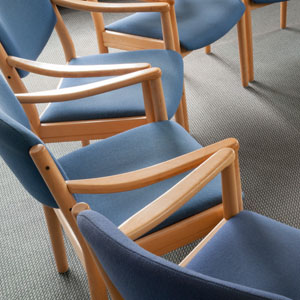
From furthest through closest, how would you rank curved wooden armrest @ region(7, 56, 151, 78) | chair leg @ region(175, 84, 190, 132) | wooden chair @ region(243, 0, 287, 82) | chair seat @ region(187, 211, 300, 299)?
wooden chair @ region(243, 0, 287, 82), chair leg @ region(175, 84, 190, 132), curved wooden armrest @ region(7, 56, 151, 78), chair seat @ region(187, 211, 300, 299)

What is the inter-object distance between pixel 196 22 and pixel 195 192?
3.83 ft

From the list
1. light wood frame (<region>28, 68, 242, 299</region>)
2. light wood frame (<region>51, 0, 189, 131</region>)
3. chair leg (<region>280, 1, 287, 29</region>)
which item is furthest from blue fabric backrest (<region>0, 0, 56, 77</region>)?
chair leg (<region>280, 1, 287, 29</region>)

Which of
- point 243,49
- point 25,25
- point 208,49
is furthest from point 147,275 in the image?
point 208,49

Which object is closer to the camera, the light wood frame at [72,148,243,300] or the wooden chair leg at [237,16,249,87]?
the light wood frame at [72,148,243,300]

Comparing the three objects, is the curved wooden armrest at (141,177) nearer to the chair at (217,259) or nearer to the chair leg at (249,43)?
the chair at (217,259)

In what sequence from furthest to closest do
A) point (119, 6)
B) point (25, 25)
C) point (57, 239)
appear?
point (119, 6) → point (25, 25) → point (57, 239)

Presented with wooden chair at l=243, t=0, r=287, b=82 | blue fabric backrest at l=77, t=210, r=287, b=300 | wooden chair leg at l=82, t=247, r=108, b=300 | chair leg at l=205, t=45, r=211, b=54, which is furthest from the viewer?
chair leg at l=205, t=45, r=211, b=54

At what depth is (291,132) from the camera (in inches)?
83.2

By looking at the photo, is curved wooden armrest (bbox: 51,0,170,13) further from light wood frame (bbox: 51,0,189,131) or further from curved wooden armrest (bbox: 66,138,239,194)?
curved wooden armrest (bbox: 66,138,239,194)

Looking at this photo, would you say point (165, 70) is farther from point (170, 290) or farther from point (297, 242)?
point (170, 290)

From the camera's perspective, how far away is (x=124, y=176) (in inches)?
44.4

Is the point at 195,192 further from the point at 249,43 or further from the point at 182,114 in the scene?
the point at 249,43

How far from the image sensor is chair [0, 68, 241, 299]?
1.05 metres

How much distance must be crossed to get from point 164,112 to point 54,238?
0.51m
